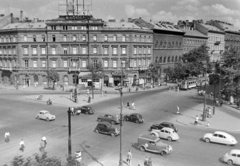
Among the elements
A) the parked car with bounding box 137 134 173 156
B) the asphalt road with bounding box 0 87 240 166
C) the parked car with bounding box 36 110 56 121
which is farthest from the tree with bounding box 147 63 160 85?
the parked car with bounding box 137 134 173 156

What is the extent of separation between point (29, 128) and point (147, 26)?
58936mm

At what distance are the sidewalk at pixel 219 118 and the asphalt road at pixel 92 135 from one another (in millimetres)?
1648

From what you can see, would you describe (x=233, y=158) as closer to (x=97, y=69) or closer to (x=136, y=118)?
(x=136, y=118)

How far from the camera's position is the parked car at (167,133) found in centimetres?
3197

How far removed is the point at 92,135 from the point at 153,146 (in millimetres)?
8845

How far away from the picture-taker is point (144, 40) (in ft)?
270

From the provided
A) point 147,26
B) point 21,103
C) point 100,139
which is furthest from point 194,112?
point 147,26

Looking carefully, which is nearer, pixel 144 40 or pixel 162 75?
pixel 144 40

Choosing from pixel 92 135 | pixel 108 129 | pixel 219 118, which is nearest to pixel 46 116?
pixel 92 135

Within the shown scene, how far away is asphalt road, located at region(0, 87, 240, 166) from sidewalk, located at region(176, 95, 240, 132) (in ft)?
5.41

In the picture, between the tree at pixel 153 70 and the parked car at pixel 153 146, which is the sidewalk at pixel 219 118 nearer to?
the parked car at pixel 153 146

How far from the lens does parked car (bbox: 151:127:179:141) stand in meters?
32.0

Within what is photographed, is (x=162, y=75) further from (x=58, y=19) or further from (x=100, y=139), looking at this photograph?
(x=100, y=139)

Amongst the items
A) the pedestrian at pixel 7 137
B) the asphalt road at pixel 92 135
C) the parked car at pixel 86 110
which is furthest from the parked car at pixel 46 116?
the pedestrian at pixel 7 137
